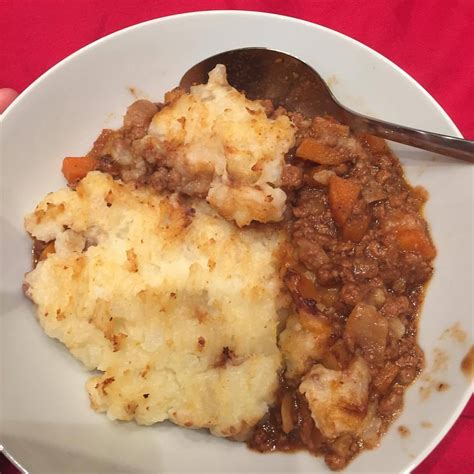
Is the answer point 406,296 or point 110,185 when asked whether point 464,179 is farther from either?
point 110,185

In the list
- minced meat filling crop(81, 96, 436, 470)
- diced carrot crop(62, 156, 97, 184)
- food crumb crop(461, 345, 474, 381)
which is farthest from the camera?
diced carrot crop(62, 156, 97, 184)

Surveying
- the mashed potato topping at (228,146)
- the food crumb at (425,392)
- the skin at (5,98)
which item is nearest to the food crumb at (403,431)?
the food crumb at (425,392)

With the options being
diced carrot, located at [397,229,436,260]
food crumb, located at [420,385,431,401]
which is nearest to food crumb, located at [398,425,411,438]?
food crumb, located at [420,385,431,401]

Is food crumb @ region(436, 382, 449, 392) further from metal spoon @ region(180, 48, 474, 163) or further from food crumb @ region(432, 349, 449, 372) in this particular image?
metal spoon @ region(180, 48, 474, 163)

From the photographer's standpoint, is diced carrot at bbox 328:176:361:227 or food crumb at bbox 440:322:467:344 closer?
food crumb at bbox 440:322:467:344

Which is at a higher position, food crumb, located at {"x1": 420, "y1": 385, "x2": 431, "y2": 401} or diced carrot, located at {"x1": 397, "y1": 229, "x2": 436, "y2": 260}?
diced carrot, located at {"x1": 397, "y1": 229, "x2": 436, "y2": 260}

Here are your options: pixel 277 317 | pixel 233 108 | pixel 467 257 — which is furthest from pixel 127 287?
pixel 467 257

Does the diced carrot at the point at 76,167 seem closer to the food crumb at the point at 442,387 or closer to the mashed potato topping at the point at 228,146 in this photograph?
the mashed potato topping at the point at 228,146

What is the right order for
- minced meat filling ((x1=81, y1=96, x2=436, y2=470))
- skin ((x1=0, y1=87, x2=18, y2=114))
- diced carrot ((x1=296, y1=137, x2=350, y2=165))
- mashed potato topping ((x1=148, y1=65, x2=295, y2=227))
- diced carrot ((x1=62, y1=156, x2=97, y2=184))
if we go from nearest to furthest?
minced meat filling ((x1=81, y1=96, x2=436, y2=470))
mashed potato topping ((x1=148, y1=65, x2=295, y2=227))
diced carrot ((x1=296, y1=137, x2=350, y2=165))
diced carrot ((x1=62, y1=156, x2=97, y2=184))
skin ((x1=0, y1=87, x2=18, y2=114))
